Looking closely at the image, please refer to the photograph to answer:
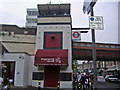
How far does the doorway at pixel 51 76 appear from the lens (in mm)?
16078

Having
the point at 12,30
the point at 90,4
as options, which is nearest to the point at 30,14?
the point at 12,30

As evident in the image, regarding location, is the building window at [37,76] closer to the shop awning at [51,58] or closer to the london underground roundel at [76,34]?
the shop awning at [51,58]

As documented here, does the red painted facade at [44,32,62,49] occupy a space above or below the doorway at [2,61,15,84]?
above

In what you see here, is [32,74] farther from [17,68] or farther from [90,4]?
[90,4]

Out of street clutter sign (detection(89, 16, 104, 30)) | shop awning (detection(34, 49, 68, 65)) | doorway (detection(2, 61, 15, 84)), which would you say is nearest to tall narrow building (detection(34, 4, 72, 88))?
shop awning (detection(34, 49, 68, 65))

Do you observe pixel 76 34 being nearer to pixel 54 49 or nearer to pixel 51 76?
pixel 54 49

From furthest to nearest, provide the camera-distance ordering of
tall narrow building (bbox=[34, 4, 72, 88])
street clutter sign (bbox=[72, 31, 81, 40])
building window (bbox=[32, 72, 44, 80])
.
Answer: street clutter sign (bbox=[72, 31, 81, 40]), building window (bbox=[32, 72, 44, 80]), tall narrow building (bbox=[34, 4, 72, 88])

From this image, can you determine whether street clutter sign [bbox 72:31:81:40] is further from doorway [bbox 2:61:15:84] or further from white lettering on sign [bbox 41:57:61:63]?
doorway [bbox 2:61:15:84]

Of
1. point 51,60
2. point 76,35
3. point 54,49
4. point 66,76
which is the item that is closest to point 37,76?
point 51,60

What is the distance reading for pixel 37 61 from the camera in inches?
587

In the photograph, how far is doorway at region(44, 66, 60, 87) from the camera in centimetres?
1608

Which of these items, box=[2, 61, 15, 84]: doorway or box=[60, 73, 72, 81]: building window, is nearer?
box=[2, 61, 15, 84]: doorway

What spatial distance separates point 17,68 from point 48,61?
3.33 meters

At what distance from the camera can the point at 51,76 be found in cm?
1622
